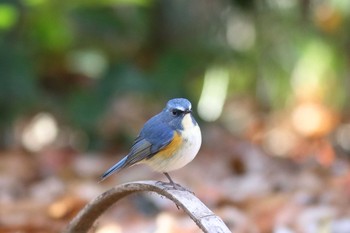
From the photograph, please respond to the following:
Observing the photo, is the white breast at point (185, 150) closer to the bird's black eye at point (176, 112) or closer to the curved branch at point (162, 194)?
the bird's black eye at point (176, 112)

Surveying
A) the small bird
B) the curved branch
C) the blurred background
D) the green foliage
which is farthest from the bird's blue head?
the green foliage

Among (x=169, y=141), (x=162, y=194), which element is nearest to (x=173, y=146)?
(x=169, y=141)

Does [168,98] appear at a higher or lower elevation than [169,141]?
higher

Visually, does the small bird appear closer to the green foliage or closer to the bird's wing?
the bird's wing

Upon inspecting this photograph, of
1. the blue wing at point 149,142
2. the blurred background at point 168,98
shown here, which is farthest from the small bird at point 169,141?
the blurred background at point 168,98

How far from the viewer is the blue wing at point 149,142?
3.29m

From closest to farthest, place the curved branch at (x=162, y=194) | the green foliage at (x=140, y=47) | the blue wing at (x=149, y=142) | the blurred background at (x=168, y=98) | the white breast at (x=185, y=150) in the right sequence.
→ 1. the curved branch at (x=162, y=194)
2. the white breast at (x=185, y=150)
3. the blue wing at (x=149, y=142)
4. the blurred background at (x=168, y=98)
5. the green foliage at (x=140, y=47)

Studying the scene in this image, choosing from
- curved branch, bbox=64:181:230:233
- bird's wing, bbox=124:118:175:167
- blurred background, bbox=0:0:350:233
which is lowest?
curved branch, bbox=64:181:230:233

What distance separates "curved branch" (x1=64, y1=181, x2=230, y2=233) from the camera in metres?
2.78

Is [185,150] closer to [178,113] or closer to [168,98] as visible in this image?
[178,113]

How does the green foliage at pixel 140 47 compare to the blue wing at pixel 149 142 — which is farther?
the green foliage at pixel 140 47

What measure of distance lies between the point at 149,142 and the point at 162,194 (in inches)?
17.4

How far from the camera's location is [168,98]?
6574 millimetres

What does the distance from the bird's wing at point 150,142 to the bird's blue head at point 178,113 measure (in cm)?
4
